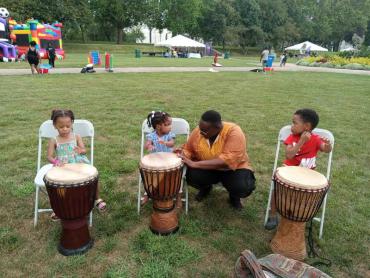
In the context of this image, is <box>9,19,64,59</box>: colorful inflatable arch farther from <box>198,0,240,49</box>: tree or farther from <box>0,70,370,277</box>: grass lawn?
<box>198,0,240,49</box>: tree

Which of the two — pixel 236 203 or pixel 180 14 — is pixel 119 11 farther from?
pixel 236 203

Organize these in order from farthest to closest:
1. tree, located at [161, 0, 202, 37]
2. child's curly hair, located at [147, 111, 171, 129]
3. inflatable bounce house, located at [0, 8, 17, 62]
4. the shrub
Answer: tree, located at [161, 0, 202, 37] → the shrub → inflatable bounce house, located at [0, 8, 17, 62] → child's curly hair, located at [147, 111, 171, 129]

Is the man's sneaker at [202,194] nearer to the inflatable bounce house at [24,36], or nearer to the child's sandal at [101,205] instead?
the child's sandal at [101,205]

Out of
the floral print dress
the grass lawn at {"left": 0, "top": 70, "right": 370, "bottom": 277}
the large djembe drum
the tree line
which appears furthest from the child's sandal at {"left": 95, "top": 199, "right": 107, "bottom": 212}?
the tree line

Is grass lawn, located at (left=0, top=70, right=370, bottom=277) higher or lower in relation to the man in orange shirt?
lower

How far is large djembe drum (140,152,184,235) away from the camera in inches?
120

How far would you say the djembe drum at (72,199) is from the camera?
8.98 ft

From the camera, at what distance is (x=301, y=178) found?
2.85 metres

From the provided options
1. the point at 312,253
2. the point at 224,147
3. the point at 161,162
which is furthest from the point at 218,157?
the point at 312,253

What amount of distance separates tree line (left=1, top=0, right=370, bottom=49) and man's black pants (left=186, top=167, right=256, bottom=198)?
41574mm

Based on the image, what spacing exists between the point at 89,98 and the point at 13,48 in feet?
49.6

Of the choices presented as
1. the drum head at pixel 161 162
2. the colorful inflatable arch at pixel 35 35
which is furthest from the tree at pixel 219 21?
the drum head at pixel 161 162

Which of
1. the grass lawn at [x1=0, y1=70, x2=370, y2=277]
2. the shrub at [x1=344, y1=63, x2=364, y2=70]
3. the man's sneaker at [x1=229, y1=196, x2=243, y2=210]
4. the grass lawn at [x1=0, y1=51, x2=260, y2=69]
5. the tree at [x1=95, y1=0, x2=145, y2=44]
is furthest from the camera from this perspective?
the tree at [x1=95, y1=0, x2=145, y2=44]

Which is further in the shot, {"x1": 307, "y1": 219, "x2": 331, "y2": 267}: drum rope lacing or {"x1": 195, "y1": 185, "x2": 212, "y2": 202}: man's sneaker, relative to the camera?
{"x1": 195, "y1": 185, "x2": 212, "y2": 202}: man's sneaker
